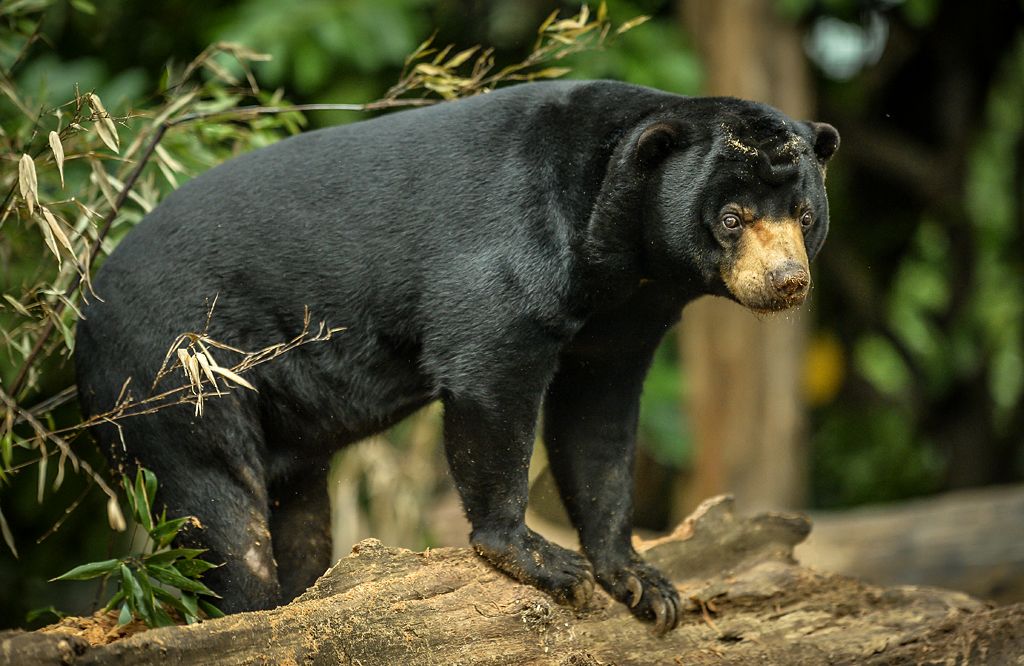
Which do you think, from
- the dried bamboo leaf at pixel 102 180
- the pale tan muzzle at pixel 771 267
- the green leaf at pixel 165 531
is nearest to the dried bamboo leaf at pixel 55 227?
the dried bamboo leaf at pixel 102 180

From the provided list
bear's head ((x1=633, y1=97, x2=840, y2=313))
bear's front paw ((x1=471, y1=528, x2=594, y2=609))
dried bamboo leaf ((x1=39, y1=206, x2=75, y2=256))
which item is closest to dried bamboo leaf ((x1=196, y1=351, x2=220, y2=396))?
dried bamboo leaf ((x1=39, y1=206, x2=75, y2=256))

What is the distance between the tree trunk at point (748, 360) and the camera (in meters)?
8.50

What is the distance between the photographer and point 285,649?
3.44m

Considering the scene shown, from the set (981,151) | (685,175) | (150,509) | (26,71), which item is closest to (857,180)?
(981,151)

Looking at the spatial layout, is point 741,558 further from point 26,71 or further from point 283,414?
point 26,71

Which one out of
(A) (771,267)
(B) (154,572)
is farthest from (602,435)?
(B) (154,572)

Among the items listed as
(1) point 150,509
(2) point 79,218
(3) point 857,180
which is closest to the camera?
(1) point 150,509

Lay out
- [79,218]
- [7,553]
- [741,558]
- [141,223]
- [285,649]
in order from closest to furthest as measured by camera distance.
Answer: [285,649]
[141,223]
[741,558]
[79,218]
[7,553]

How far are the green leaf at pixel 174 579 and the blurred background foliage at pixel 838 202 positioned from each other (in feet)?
6.64

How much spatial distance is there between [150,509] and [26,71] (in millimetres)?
4529

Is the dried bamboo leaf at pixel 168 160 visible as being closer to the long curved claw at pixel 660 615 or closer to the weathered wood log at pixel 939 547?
the long curved claw at pixel 660 615

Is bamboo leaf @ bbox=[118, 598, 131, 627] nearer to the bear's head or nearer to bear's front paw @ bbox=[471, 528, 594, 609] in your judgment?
bear's front paw @ bbox=[471, 528, 594, 609]

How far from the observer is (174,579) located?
376 centimetres

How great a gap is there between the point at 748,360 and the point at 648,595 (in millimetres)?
4634
